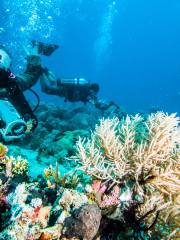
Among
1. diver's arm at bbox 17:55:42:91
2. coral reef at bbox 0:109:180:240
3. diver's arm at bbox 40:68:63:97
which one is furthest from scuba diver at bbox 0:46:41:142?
diver's arm at bbox 40:68:63:97

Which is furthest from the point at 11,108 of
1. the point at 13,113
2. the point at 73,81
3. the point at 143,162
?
the point at 73,81

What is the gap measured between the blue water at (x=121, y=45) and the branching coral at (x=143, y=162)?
2979 inches

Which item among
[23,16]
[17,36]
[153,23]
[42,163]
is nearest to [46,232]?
[42,163]

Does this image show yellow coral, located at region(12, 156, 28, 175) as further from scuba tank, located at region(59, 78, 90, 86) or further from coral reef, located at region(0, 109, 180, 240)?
scuba tank, located at region(59, 78, 90, 86)

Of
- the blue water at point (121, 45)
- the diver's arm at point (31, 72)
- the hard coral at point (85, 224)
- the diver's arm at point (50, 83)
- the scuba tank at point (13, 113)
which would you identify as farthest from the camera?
the blue water at point (121, 45)

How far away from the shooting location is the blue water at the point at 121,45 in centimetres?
10225

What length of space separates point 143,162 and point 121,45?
13530 cm

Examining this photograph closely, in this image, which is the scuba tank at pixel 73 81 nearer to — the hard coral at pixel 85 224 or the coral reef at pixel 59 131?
the coral reef at pixel 59 131

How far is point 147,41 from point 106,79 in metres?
25.1

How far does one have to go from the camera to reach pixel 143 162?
3504mm

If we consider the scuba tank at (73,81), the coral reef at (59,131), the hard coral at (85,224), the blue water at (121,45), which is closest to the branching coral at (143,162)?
the hard coral at (85,224)

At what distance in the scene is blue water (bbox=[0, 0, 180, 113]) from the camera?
102 m

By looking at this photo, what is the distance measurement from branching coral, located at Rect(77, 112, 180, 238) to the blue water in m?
75.7

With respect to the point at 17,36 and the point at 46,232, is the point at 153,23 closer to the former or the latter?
the point at 17,36
